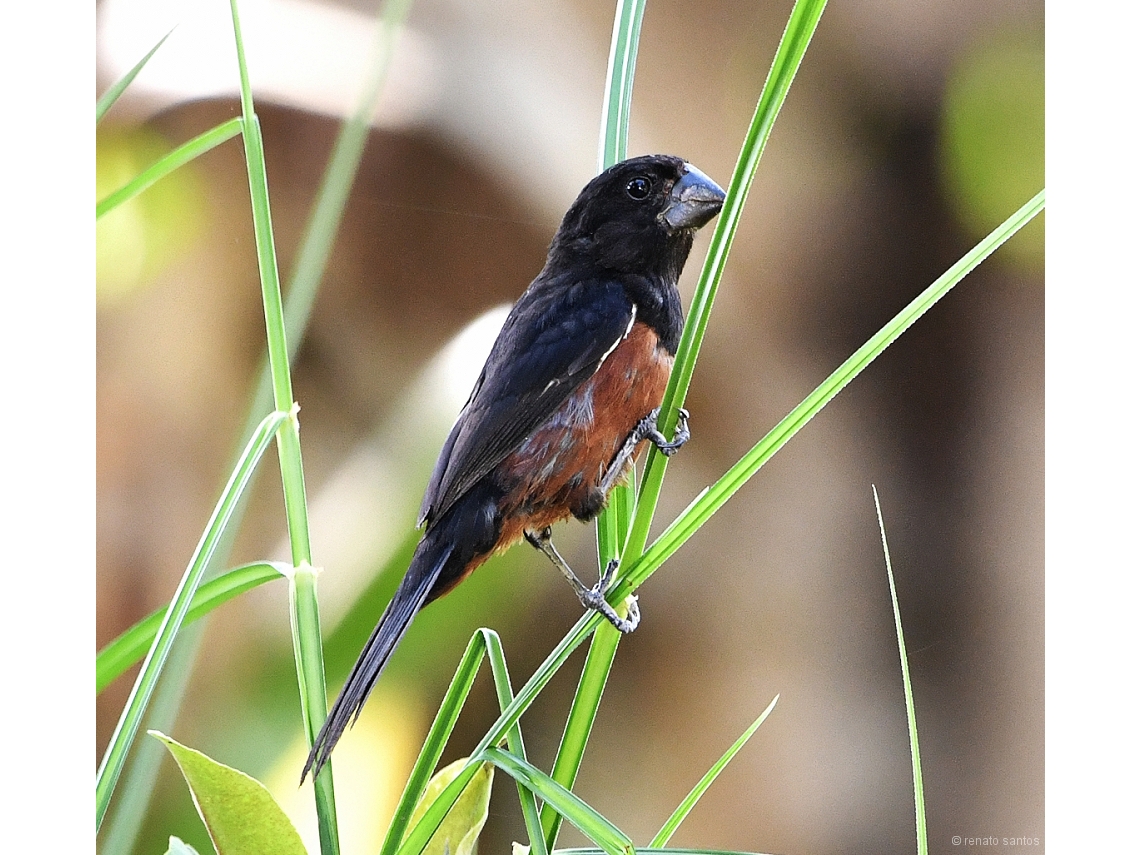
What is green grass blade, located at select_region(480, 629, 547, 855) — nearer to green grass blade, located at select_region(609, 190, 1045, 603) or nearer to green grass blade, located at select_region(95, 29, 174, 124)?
green grass blade, located at select_region(609, 190, 1045, 603)

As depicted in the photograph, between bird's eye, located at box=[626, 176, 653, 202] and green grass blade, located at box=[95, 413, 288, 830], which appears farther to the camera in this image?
bird's eye, located at box=[626, 176, 653, 202]

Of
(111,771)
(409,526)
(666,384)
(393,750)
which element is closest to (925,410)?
(666,384)

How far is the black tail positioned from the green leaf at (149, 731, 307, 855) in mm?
85

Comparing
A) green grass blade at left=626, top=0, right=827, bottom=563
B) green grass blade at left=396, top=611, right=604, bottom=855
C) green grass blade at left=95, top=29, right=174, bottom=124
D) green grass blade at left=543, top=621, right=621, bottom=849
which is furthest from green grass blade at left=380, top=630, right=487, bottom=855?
green grass blade at left=95, top=29, right=174, bottom=124

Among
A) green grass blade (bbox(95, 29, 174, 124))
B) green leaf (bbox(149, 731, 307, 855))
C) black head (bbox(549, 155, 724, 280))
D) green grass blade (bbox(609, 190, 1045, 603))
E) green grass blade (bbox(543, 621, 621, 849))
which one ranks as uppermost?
green grass blade (bbox(95, 29, 174, 124))

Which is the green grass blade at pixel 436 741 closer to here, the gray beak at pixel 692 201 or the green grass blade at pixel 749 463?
the green grass blade at pixel 749 463

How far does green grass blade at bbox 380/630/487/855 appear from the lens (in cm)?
118

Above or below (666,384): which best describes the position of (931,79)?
above

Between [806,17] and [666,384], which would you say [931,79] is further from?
[666,384]

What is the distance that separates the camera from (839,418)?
1342 millimetres

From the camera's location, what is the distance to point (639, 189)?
130cm

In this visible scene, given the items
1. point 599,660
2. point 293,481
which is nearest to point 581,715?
point 599,660

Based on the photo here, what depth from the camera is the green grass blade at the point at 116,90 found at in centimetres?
131

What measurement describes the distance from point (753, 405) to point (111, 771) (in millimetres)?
867
